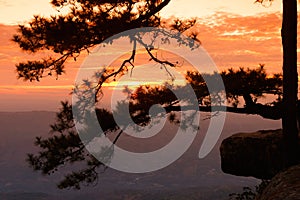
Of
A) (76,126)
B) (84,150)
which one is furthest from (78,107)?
(84,150)

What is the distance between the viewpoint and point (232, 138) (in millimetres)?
14680

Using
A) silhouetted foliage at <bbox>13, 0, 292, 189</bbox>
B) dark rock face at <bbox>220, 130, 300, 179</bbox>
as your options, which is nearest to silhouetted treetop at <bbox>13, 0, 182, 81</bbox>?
silhouetted foliage at <bbox>13, 0, 292, 189</bbox>

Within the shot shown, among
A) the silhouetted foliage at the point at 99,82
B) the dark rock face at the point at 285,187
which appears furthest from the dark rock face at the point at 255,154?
the dark rock face at the point at 285,187

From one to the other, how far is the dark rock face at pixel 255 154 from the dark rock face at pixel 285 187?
378 centimetres

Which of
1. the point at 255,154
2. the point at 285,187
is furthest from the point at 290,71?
the point at 285,187

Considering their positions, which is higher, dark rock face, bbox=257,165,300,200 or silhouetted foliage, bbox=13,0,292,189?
silhouetted foliage, bbox=13,0,292,189

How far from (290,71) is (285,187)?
4.52 m

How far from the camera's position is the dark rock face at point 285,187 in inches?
303

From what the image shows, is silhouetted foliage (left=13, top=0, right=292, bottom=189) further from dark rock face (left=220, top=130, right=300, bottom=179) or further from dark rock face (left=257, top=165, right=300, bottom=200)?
dark rock face (left=257, top=165, right=300, bottom=200)

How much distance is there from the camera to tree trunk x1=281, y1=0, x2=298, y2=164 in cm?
1186

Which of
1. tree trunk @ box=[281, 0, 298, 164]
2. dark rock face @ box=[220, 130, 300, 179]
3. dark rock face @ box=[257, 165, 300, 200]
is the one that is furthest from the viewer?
dark rock face @ box=[220, 130, 300, 179]

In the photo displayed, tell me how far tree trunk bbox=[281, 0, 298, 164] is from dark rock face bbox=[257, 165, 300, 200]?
2453 millimetres

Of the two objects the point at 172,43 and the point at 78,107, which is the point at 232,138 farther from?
the point at 78,107

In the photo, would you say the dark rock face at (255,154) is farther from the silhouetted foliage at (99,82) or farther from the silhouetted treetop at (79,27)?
the silhouetted treetop at (79,27)
